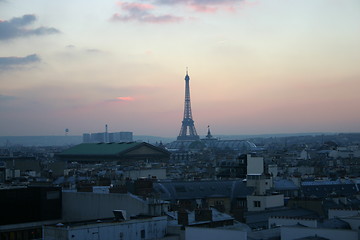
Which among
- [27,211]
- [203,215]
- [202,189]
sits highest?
[203,215]

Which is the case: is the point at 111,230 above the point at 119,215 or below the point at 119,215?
below

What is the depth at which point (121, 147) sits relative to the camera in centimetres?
14738

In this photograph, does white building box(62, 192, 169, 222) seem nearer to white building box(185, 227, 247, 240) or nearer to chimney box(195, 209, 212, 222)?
chimney box(195, 209, 212, 222)

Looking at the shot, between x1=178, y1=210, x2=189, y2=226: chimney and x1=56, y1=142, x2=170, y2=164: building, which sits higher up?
x1=56, y1=142, x2=170, y2=164: building

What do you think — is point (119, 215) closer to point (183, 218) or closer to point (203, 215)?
point (183, 218)

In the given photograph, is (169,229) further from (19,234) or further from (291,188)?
(291,188)

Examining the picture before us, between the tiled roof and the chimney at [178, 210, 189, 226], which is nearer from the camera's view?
the chimney at [178, 210, 189, 226]

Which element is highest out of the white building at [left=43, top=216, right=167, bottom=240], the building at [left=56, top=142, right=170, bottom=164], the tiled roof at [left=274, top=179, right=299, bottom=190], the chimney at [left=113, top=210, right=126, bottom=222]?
the building at [left=56, top=142, right=170, bottom=164]

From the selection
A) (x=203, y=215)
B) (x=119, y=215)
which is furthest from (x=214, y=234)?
(x=203, y=215)

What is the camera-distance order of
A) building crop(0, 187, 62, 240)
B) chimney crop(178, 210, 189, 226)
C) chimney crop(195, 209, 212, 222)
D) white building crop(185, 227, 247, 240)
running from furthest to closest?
building crop(0, 187, 62, 240) < chimney crop(195, 209, 212, 222) < chimney crop(178, 210, 189, 226) < white building crop(185, 227, 247, 240)

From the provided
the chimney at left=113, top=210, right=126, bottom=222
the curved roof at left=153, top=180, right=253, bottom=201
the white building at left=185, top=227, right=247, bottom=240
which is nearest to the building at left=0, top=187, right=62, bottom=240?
the chimney at left=113, top=210, right=126, bottom=222

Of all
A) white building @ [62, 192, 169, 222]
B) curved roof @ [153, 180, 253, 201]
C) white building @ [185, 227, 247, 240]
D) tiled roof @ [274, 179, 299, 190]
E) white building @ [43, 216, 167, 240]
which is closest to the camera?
white building @ [185, 227, 247, 240]

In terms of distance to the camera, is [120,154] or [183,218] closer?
[183,218]

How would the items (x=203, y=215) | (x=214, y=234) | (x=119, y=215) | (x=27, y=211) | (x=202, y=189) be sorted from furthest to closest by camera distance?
1. (x=202, y=189)
2. (x=27, y=211)
3. (x=203, y=215)
4. (x=119, y=215)
5. (x=214, y=234)
